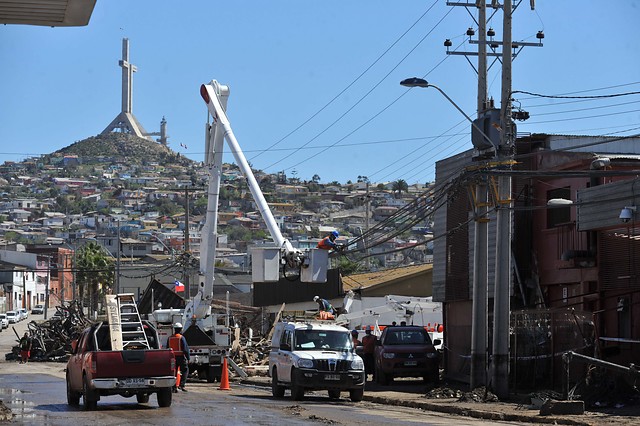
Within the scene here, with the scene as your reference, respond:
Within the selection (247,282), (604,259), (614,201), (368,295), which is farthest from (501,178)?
(247,282)

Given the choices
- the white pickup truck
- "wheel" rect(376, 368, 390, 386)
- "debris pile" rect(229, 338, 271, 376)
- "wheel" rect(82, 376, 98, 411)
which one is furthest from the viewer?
"debris pile" rect(229, 338, 271, 376)

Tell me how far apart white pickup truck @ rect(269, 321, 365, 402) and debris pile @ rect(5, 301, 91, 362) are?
99.8ft

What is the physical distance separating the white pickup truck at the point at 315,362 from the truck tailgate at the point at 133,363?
525 centimetres

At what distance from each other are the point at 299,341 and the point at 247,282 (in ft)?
293

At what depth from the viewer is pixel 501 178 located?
2841cm

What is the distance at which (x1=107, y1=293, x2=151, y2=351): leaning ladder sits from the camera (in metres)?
25.4

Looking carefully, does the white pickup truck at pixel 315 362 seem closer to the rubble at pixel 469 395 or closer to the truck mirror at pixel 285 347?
the truck mirror at pixel 285 347

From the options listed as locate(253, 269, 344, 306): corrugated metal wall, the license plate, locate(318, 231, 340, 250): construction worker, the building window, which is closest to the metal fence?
the building window

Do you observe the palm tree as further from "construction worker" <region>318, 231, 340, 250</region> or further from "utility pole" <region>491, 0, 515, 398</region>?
"utility pole" <region>491, 0, 515, 398</region>

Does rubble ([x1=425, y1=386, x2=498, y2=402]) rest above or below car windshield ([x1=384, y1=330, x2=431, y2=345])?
below

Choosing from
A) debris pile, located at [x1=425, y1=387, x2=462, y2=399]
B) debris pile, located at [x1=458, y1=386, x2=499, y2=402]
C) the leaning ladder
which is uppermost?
the leaning ladder

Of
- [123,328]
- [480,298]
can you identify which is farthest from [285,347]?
[123,328]

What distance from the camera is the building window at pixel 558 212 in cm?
3494

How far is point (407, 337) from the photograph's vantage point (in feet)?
122
